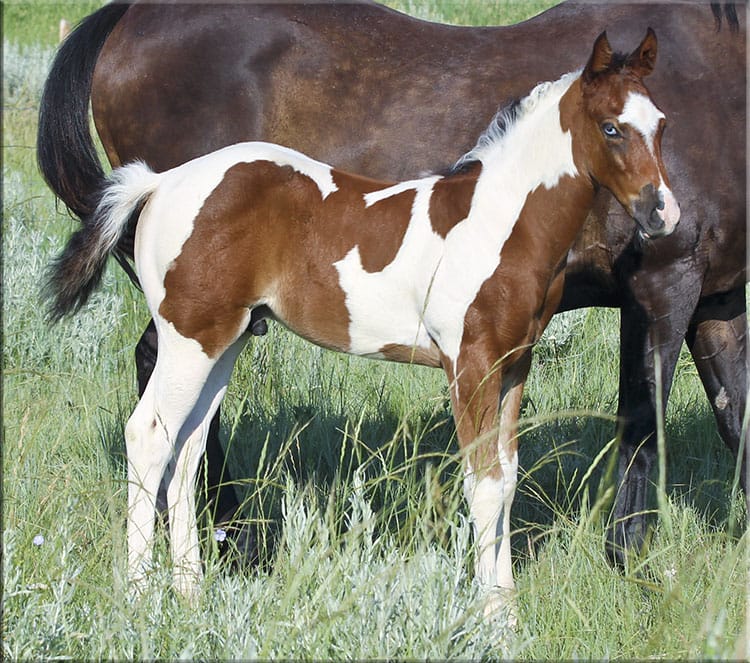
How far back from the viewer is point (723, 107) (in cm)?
377

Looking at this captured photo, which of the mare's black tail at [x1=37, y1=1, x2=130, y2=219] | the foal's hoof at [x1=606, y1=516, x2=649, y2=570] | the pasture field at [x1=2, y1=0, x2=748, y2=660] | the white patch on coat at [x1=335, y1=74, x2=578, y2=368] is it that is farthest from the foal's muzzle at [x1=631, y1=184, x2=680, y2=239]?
the mare's black tail at [x1=37, y1=1, x2=130, y2=219]

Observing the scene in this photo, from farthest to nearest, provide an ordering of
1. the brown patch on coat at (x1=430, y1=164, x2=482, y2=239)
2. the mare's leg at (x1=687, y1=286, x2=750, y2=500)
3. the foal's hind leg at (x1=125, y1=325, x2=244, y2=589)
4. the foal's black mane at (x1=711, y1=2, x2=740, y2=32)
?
the mare's leg at (x1=687, y1=286, x2=750, y2=500) < the foal's black mane at (x1=711, y1=2, x2=740, y2=32) < the foal's hind leg at (x1=125, y1=325, x2=244, y2=589) < the brown patch on coat at (x1=430, y1=164, x2=482, y2=239)

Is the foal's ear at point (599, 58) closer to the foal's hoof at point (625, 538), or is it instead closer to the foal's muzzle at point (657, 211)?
the foal's muzzle at point (657, 211)

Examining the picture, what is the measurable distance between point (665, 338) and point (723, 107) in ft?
2.95

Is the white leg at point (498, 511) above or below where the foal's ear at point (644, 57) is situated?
below

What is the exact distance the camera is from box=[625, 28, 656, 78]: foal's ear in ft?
9.62

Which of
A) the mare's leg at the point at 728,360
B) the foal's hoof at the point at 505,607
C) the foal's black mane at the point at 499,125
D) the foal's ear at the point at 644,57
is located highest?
the foal's ear at the point at 644,57

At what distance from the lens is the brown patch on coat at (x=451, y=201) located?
3.14 metres

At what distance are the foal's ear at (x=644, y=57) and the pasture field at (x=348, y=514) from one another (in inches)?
41.2

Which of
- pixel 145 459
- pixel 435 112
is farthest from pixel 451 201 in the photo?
pixel 145 459

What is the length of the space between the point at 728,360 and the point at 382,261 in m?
1.67

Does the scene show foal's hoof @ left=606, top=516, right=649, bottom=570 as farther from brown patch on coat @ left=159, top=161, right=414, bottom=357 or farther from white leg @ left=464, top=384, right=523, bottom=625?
brown patch on coat @ left=159, top=161, right=414, bottom=357

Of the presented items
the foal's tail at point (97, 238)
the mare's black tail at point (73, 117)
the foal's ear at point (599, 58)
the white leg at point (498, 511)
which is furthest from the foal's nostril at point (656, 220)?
the mare's black tail at point (73, 117)

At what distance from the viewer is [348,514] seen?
151 inches
